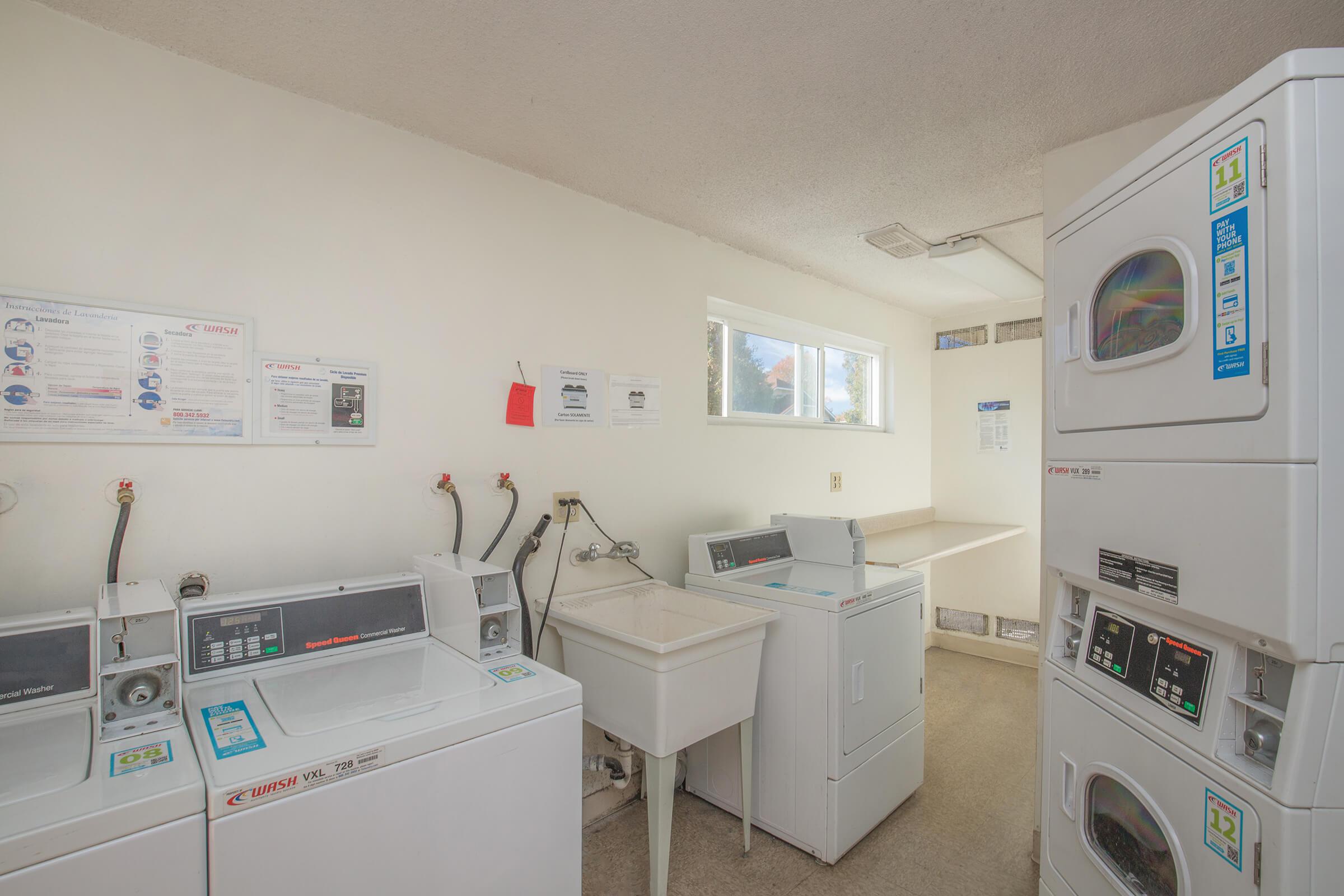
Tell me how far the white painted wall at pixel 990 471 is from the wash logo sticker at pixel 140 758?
4.24m

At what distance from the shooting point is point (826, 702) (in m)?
2.11

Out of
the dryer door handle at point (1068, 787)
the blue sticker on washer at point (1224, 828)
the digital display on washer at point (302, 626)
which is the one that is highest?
the digital display on washer at point (302, 626)

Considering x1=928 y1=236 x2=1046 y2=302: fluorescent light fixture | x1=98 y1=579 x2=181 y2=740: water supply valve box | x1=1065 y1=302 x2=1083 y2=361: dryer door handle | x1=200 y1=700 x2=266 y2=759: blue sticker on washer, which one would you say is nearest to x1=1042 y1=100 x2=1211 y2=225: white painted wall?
x1=1065 y1=302 x2=1083 y2=361: dryer door handle

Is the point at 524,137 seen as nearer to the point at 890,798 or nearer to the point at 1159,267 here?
the point at 1159,267

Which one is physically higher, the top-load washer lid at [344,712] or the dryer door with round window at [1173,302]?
the dryer door with round window at [1173,302]

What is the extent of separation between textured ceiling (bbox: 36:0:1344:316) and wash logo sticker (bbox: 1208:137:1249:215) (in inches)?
24.9

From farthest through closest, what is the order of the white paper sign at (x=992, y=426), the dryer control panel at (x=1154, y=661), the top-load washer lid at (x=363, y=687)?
the white paper sign at (x=992, y=426) < the top-load washer lid at (x=363, y=687) < the dryer control panel at (x=1154, y=661)

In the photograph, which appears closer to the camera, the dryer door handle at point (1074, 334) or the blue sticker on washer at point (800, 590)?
the dryer door handle at point (1074, 334)

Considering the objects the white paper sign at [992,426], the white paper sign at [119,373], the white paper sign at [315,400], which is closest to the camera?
the white paper sign at [119,373]

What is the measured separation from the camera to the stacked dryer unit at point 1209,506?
879mm

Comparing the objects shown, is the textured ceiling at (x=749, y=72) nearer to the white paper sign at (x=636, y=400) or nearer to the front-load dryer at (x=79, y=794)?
the white paper sign at (x=636, y=400)

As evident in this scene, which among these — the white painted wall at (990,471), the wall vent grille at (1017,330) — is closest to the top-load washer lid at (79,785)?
the white painted wall at (990,471)

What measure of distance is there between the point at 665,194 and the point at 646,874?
2451mm

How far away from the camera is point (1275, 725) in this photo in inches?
37.4
